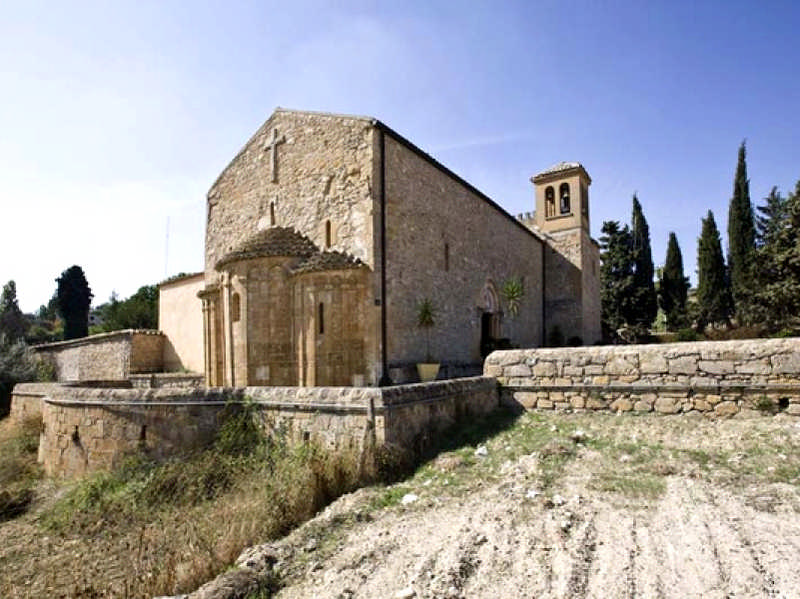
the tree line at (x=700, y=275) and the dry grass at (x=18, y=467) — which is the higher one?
the tree line at (x=700, y=275)

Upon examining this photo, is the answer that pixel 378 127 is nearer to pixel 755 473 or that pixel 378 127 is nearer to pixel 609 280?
pixel 755 473

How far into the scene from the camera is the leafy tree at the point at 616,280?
110ft

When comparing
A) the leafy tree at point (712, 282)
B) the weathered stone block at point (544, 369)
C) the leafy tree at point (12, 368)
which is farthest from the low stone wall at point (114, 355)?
the leafy tree at point (712, 282)

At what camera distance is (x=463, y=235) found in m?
17.1

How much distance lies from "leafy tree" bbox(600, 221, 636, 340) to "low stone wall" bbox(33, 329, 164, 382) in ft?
87.5

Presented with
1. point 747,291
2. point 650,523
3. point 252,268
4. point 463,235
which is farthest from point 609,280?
point 650,523

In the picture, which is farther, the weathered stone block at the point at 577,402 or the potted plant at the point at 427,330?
the potted plant at the point at 427,330

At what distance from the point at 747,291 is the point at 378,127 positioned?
2353 centimetres

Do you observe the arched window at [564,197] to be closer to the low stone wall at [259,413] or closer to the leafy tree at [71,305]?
the low stone wall at [259,413]

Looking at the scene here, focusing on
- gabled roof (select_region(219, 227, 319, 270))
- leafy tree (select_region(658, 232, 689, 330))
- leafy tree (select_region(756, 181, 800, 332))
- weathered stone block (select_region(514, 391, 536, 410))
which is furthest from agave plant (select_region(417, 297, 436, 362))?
leafy tree (select_region(658, 232, 689, 330))

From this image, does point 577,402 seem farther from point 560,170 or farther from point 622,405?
point 560,170

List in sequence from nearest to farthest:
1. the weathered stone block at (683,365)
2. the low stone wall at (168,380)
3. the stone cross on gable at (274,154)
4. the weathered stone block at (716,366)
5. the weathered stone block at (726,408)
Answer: the weathered stone block at (726,408) → the weathered stone block at (716,366) → the weathered stone block at (683,365) → the stone cross on gable at (274,154) → the low stone wall at (168,380)

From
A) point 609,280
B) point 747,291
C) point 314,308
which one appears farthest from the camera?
point 609,280

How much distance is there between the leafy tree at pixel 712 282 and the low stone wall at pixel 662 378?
98.2ft
